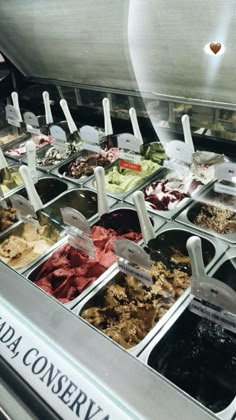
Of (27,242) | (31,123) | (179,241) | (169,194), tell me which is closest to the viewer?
(179,241)

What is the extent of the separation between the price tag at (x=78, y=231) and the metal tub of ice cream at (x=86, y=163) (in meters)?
0.75

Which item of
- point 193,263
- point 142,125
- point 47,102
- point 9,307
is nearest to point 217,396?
point 193,263

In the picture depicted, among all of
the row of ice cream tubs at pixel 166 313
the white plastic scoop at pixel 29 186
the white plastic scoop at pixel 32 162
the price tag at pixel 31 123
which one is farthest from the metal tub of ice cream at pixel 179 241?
the price tag at pixel 31 123

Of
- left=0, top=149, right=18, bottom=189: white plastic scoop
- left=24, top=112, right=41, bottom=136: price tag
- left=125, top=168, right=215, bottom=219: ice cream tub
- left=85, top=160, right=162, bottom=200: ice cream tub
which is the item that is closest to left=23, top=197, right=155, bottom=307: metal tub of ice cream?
left=125, top=168, right=215, bottom=219: ice cream tub

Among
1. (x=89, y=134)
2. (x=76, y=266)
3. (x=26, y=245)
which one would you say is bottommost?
(x=26, y=245)

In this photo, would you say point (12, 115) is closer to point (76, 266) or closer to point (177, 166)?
point (177, 166)

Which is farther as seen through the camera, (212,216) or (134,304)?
(212,216)

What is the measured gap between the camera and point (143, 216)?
4.63 ft

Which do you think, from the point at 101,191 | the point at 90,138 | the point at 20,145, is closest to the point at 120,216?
the point at 101,191

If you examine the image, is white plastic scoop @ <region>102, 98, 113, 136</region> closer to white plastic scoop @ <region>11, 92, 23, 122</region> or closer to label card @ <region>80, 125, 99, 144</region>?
label card @ <region>80, 125, 99, 144</region>

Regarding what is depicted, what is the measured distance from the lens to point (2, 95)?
3.13 m

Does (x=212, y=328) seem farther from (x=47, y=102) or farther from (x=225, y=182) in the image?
(x=47, y=102)

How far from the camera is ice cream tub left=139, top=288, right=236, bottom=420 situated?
1.08 m

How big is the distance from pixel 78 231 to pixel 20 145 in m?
1.55
